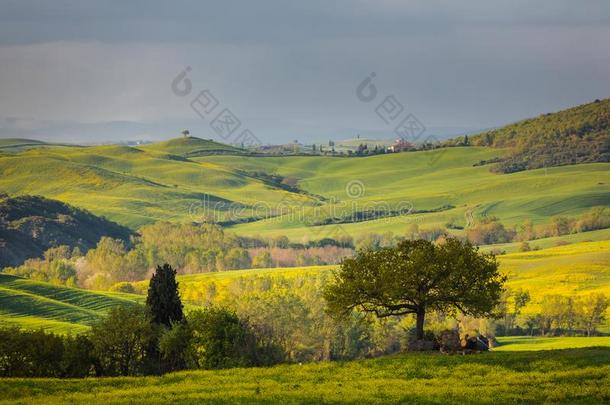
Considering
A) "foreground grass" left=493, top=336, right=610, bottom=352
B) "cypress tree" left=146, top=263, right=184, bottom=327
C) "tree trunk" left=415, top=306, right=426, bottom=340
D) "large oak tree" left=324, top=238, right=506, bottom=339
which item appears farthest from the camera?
"foreground grass" left=493, top=336, right=610, bottom=352

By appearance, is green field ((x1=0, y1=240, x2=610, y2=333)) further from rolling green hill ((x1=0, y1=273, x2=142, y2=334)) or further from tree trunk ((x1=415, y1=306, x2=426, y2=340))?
tree trunk ((x1=415, y1=306, x2=426, y2=340))

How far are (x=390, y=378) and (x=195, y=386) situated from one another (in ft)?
32.4

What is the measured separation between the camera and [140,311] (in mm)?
61219

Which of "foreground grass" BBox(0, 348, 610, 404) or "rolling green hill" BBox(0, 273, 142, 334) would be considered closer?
"foreground grass" BBox(0, 348, 610, 404)

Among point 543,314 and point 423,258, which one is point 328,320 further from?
point 543,314

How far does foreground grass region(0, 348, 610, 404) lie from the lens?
40594mm

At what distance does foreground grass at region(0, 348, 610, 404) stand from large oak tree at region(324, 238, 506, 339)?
865cm

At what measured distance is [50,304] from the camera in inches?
5335

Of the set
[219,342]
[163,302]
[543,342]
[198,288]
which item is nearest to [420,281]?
[219,342]

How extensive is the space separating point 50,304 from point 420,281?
89093 millimetres

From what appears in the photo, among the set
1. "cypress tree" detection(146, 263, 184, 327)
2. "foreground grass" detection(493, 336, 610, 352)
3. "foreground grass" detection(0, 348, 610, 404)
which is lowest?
"foreground grass" detection(493, 336, 610, 352)

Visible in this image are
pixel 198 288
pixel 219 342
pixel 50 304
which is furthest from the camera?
pixel 198 288

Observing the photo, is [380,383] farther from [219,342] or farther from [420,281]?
[420,281]

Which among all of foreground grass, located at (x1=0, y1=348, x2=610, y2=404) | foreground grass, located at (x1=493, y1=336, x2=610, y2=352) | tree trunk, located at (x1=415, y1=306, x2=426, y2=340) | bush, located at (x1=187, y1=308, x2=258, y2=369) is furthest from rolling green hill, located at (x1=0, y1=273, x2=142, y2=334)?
foreground grass, located at (x1=0, y1=348, x2=610, y2=404)
